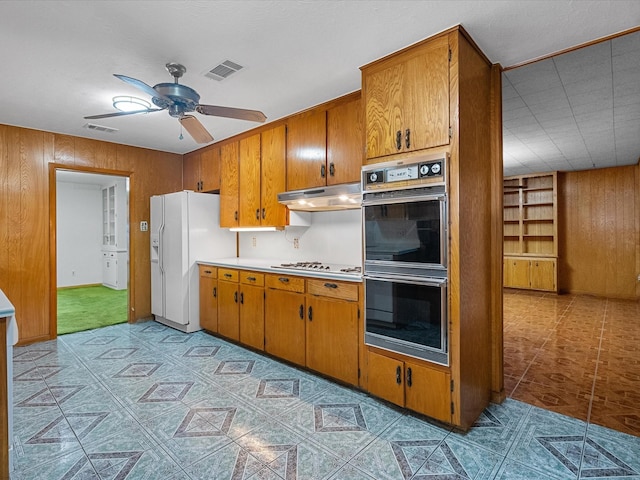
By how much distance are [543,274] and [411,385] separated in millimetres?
6480

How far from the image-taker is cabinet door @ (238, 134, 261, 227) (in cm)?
403

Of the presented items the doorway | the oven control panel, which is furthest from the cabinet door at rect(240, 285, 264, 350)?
the doorway

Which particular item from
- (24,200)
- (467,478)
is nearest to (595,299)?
(467,478)

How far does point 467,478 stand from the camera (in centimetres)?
178

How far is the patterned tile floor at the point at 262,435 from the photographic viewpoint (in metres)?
1.85

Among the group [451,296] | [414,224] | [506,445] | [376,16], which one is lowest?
[506,445]

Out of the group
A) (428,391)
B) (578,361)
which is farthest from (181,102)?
(578,361)

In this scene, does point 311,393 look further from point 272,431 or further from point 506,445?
point 506,445

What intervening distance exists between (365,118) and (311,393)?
2209 mm

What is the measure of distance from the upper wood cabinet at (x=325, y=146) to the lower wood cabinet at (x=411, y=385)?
1.55m

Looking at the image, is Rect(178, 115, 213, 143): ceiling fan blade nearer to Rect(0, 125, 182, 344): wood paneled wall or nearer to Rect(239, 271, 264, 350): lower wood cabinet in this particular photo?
Rect(239, 271, 264, 350): lower wood cabinet

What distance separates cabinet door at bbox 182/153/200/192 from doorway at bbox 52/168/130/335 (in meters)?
2.77

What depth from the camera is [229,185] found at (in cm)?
444

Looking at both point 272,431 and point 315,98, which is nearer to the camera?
point 272,431
